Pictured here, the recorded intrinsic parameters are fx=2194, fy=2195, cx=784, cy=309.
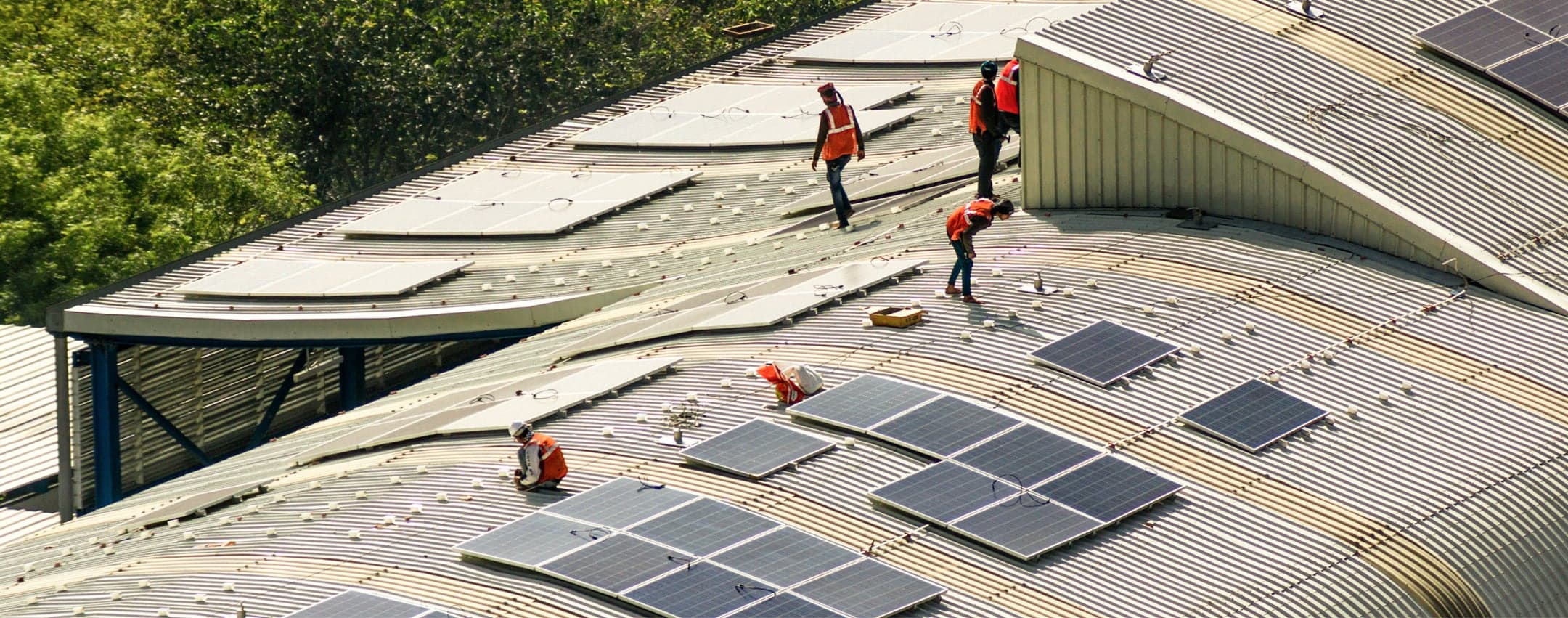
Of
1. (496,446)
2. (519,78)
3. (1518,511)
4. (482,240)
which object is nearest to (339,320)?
(482,240)

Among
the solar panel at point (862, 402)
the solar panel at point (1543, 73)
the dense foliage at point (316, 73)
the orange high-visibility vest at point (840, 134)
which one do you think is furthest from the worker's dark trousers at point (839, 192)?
the dense foliage at point (316, 73)

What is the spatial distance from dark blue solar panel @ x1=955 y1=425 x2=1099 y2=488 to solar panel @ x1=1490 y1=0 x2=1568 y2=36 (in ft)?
46.8

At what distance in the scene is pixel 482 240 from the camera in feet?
152

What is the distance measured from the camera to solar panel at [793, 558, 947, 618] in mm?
25703

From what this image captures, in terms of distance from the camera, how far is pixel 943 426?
2970cm

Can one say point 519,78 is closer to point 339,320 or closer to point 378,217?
point 378,217

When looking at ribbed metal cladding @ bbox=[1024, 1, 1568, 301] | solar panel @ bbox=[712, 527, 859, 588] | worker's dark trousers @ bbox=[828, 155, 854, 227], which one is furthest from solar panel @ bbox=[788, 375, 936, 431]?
worker's dark trousers @ bbox=[828, 155, 854, 227]

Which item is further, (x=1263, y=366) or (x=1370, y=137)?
(x=1370, y=137)

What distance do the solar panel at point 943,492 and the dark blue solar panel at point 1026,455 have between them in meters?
0.25

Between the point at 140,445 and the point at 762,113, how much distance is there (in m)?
15.9

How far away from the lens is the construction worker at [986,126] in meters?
38.3

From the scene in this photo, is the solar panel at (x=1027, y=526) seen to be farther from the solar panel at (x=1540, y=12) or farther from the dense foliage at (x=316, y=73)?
the dense foliage at (x=316, y=73)

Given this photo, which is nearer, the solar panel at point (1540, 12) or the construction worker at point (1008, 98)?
the solar panel at point (1540, 12)

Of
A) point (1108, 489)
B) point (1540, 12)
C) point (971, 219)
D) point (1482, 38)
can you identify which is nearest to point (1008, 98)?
point (971, 219)
